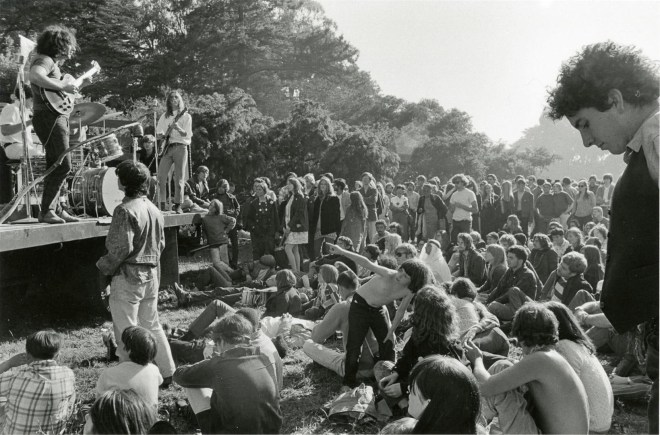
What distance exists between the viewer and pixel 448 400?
8.31 ft

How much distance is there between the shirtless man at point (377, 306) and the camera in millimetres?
5075

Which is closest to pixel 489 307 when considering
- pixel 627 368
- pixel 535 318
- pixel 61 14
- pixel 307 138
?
pixel 627 368

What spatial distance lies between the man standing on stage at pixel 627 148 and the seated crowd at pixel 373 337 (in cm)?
95

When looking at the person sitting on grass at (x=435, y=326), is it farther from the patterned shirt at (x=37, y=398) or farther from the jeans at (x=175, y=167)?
the jeans at (x=175, y=167)

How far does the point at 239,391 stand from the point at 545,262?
18.8 feet

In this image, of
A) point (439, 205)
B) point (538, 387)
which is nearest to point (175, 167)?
point (439, 205)

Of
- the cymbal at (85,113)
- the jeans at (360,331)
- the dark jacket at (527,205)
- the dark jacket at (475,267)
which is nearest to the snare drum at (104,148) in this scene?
the cymbal at (85,113)

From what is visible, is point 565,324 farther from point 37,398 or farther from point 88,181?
point 88,181

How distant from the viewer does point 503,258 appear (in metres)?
7.84

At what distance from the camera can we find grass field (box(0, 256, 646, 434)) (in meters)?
4.31

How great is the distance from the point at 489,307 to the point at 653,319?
516 cm

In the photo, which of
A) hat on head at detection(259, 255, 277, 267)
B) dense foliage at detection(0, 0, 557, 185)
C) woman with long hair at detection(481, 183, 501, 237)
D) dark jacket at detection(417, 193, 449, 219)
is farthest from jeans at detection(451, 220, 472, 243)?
dense foliage at detection(0, 0, 557, 185)

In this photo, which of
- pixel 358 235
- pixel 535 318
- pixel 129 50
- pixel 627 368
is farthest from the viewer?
pixel 129 50

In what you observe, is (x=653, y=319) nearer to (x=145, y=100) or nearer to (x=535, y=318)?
(x=535, y=318)
